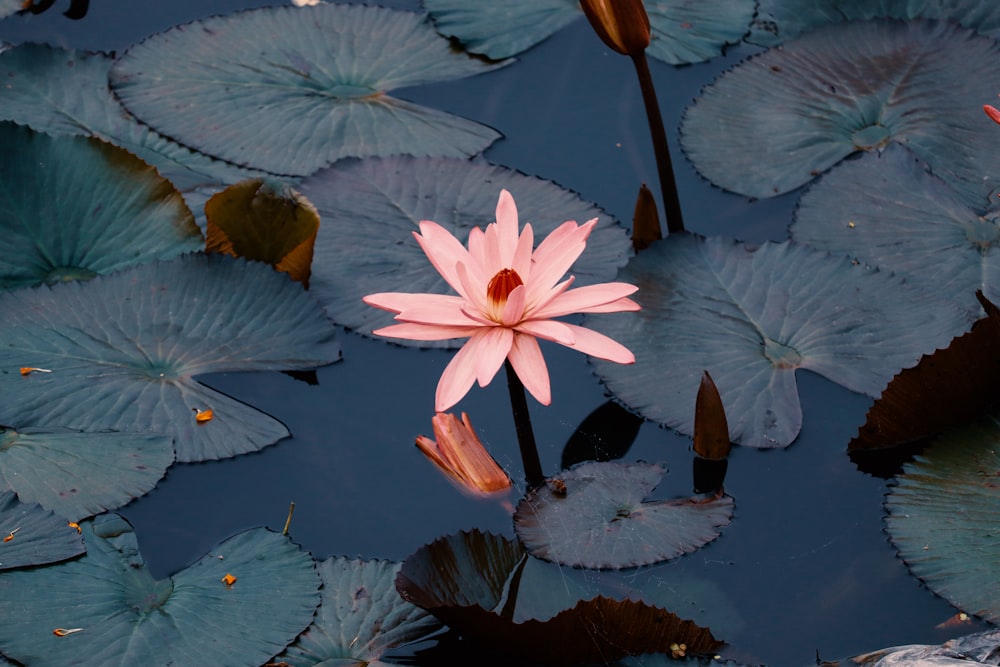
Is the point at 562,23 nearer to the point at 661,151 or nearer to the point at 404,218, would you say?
the point at 661,151

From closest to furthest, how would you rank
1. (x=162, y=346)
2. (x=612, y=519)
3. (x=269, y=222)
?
(x=612, y=519)
(x=162, y=346)
(x=269, y=222)

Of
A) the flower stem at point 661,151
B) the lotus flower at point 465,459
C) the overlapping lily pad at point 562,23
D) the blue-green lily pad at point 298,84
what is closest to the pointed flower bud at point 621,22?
the flower stem at point 661,151

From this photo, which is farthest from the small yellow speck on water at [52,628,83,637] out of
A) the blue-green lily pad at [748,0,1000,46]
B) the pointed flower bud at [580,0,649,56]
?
the blue-green lily pad at [748,0,1000,46]

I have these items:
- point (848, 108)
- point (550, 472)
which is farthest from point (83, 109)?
point (848, 108)

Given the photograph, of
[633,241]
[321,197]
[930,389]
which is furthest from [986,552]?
[321,197]

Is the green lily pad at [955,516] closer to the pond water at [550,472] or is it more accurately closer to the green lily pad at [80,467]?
the pond water at [550,472]

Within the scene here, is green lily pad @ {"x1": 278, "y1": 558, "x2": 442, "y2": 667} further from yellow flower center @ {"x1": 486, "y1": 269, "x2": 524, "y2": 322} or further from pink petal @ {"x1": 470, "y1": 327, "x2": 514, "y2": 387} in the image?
yellow flower center @ {"x1": 486, "y1": 269, "x2": 524, "y2": 322}

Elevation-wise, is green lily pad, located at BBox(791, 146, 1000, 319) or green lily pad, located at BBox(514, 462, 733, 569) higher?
green lily pad, located at BBox(791, 146, 1000, 319)
